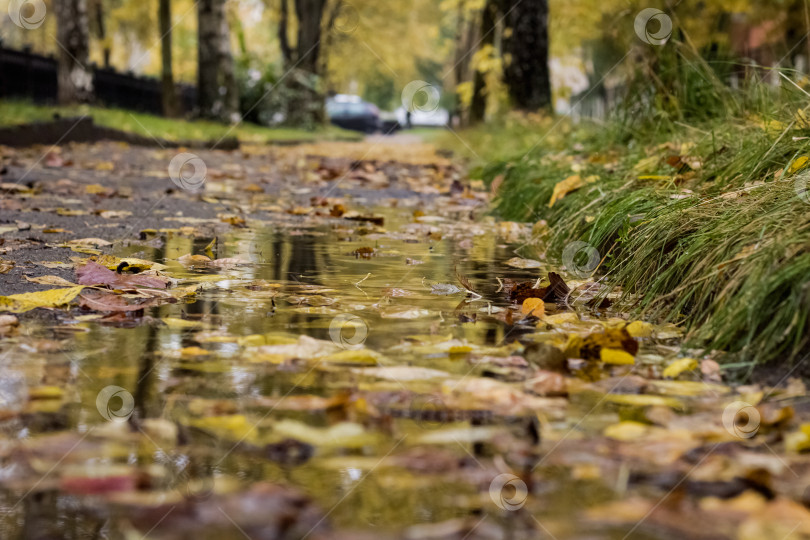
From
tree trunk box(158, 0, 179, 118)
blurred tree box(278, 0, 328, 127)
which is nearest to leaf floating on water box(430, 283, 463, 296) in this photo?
tree trunk box(158, 0, 179, 118)

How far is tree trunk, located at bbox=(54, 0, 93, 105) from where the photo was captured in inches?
612

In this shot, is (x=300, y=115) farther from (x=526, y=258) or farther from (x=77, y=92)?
(x=526, y=258)

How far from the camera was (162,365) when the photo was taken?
96.5 inches

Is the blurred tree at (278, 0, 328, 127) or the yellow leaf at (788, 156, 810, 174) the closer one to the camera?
the yellow leaf at (788, 156, 810, 174)

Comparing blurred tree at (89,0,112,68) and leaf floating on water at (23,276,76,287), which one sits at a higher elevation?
blurred tree at (89,0,112,68)

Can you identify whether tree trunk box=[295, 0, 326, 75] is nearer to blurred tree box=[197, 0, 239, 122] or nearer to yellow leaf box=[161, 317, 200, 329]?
blurred tree box=[197, 0, 239, 122]

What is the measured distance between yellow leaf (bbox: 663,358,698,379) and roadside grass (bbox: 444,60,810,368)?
0.12m

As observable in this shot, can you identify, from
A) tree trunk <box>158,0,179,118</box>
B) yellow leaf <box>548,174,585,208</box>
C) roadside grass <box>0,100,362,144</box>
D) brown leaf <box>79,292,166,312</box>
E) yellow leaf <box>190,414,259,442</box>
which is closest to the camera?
yellow leaf <box>190,414,259,442</box>

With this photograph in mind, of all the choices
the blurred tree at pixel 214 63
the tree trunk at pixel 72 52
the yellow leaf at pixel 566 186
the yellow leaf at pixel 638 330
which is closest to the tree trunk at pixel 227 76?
the blurred tree at pixel 214 63

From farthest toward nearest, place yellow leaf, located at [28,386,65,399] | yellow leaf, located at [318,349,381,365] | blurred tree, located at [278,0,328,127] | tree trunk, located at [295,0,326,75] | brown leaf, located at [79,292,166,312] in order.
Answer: blurred tree, located at [278,0,328,127]
tree trunk, located at [295,0,326,75]
brown leaf, located at [79,292,166,312]
yellow leaf, located at [318,349,381,365]
yellow leaf, located at [28,386,65,399]

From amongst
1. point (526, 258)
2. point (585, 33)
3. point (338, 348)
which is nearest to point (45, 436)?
point (338, 348)

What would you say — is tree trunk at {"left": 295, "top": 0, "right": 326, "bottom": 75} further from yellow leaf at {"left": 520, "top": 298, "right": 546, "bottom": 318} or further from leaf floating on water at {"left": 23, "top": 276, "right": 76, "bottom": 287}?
yellow leaf at {"left": 520, "top": 298, "right": 546, "bottom": 318}

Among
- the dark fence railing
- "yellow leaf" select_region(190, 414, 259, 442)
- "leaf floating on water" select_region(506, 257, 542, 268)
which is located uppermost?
the dark fence railing

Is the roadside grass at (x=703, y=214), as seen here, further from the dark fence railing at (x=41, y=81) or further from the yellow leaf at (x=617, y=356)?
the dark fence railing at (x=41, y=81)
